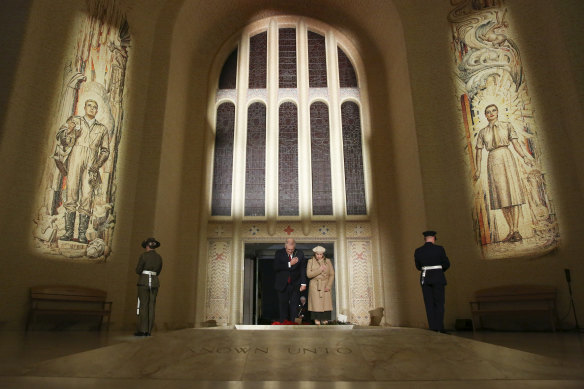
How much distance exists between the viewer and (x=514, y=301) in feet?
28.2

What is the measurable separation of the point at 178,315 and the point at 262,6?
10964mm

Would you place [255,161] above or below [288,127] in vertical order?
below

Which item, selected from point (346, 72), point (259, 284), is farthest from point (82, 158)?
point (346, 72)

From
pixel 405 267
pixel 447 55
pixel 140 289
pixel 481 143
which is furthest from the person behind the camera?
pixel 405 267

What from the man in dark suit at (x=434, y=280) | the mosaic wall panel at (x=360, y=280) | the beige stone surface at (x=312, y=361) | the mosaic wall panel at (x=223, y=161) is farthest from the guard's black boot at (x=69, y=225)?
the mosaic wall panel at (x=360, y=280)

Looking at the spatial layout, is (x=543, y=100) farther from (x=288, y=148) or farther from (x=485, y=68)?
(x=288, y=148)

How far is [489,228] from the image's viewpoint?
9414 mm

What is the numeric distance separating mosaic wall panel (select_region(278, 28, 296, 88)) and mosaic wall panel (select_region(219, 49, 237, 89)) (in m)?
1.64

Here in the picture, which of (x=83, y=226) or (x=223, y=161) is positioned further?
(x=223, y=161)

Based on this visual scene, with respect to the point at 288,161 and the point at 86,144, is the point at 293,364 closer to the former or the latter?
the point at 86,144

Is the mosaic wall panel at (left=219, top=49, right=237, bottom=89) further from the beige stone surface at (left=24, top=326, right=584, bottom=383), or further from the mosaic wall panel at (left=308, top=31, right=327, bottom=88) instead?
the beige stone surface at (left=24, top=326, right=584, bottom=383)

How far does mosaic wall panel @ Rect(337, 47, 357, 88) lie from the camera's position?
14.5 m

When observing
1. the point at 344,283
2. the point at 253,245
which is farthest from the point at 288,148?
the point at 344,283

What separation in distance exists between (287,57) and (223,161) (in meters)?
4.64
